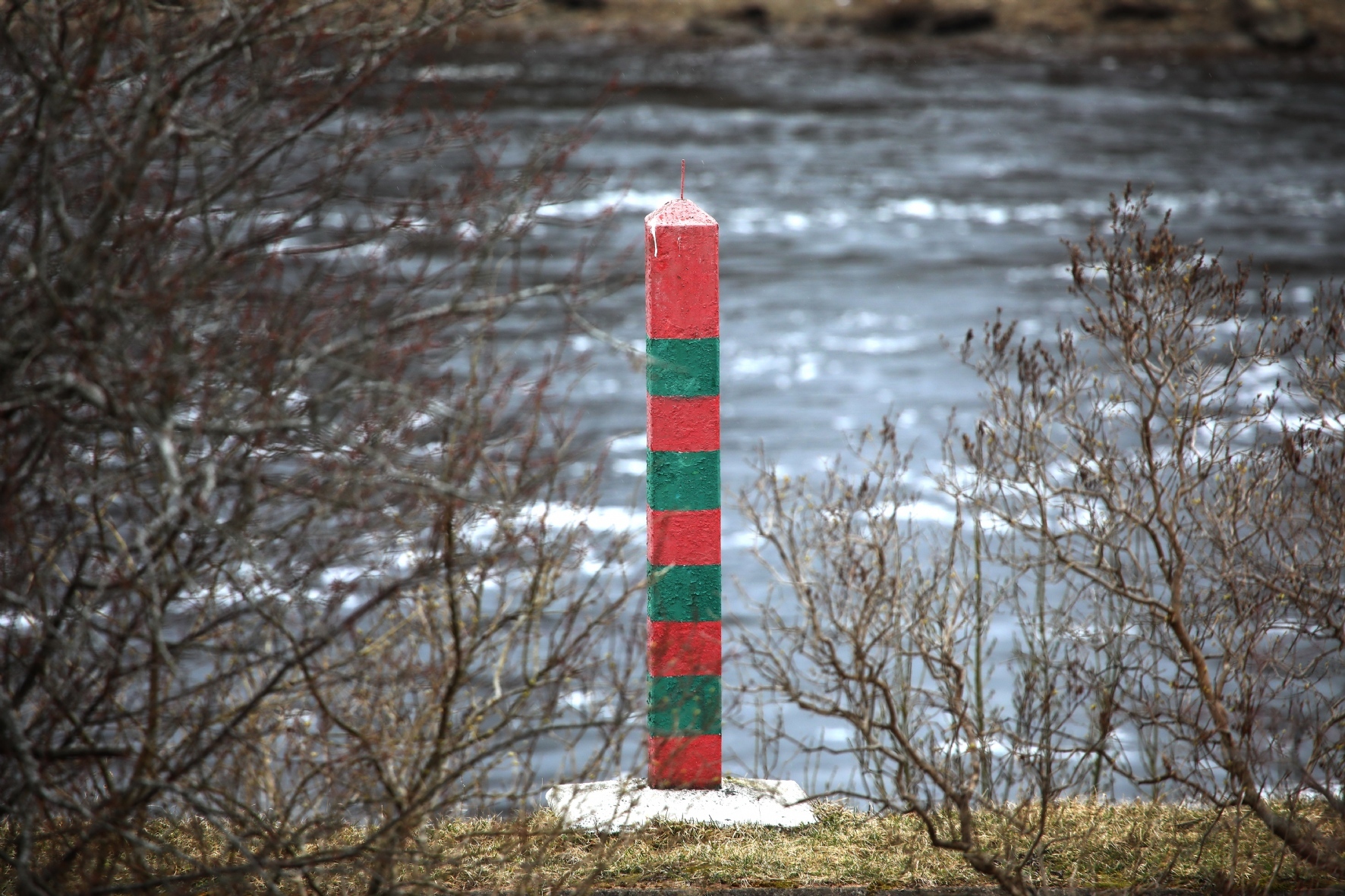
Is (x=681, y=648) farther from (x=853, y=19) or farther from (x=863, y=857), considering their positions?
(x=853, y=19)

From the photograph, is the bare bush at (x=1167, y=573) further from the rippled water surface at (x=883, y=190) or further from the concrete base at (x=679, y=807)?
the rippled water surface at (x=883, y=190)

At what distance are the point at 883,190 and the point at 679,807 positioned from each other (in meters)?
22.4

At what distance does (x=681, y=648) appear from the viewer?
12.2 ft

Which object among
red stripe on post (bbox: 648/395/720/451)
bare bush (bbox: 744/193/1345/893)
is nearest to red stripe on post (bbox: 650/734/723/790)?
bare bush (bbox: 744/193/1345/893)

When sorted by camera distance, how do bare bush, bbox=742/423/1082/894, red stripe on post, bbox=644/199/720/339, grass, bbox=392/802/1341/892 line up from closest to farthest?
bare bush, bbox=742/423/1082/894
grass, bbox=392/802/1341/892
red stripe on post, bbox=644/199/720/339

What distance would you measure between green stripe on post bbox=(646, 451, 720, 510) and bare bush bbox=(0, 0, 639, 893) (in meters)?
0.42

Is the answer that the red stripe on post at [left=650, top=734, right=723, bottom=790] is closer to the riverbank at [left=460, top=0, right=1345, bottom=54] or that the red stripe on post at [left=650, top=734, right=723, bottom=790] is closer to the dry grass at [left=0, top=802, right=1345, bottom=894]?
the dry grass at [left=0, top=802, right=1345, bottom=894]

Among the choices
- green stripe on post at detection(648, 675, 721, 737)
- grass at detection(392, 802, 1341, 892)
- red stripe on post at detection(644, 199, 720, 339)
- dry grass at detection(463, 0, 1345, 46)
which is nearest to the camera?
grass at detection(392, 802, 1341, 892)

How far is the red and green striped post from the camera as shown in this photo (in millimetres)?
3684

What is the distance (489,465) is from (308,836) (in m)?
0.79

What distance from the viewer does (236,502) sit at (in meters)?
2.79

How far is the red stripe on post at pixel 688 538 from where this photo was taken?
12.4ft


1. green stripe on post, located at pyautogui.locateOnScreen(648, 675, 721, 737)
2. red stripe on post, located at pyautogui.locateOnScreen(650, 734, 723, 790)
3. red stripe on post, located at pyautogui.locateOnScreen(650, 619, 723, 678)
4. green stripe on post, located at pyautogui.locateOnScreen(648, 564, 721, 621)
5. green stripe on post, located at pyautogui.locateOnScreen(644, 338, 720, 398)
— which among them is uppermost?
green stripe on post, located at pyautogui.locateOnScreen(644, 338, 720, 398)

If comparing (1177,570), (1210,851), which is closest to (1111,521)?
(1177,570)
